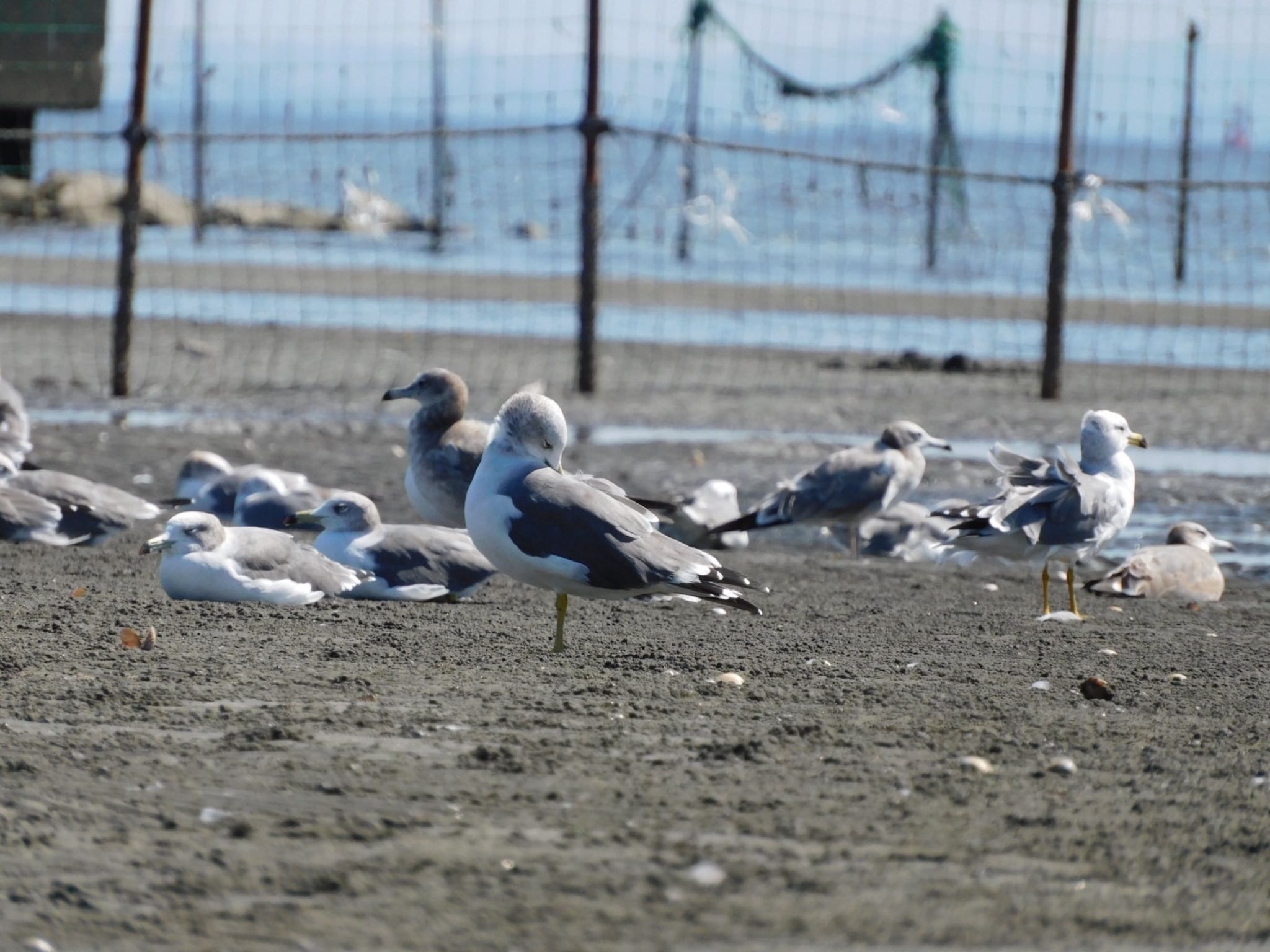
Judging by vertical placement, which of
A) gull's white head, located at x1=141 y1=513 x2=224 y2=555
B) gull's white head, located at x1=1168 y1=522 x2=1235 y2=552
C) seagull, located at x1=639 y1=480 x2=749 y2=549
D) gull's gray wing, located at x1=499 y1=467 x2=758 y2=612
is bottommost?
seagull, located at x1=639 y1=480 x2=749 y2=549

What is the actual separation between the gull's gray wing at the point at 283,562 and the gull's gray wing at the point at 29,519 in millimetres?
1711

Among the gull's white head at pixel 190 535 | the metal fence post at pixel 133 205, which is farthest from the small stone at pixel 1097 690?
the metal fence post at pixel 133 205

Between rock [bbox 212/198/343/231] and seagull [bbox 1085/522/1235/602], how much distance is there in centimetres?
3150

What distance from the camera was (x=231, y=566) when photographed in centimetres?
668

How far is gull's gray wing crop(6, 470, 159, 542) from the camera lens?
8.29 metres

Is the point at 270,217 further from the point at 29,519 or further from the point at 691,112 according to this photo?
the point at 29,519

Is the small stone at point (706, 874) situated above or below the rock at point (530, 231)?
below

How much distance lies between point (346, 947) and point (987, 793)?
176 cm

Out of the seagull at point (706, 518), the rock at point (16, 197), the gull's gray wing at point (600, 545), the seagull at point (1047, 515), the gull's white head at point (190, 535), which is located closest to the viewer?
the gull's gray wing at point (600, 545)

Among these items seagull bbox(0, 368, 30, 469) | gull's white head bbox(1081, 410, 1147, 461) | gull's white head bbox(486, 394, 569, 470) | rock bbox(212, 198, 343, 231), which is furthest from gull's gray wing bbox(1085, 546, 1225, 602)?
rock bbox(212, 198, 343, 231)

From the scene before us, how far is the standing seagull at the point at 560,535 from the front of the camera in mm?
5930

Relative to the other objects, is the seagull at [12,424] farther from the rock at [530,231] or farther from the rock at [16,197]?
the rock at [530,231]

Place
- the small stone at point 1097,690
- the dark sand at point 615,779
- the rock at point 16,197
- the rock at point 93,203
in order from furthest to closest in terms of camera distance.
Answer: the rock at point 93,203 < the rock at point 16,197 < the small stone at point 1097,690 < the dark sand at point 615,779

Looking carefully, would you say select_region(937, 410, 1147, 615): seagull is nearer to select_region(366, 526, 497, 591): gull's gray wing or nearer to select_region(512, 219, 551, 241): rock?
select_region(366, 526, 497, 591): gull's gray wing
